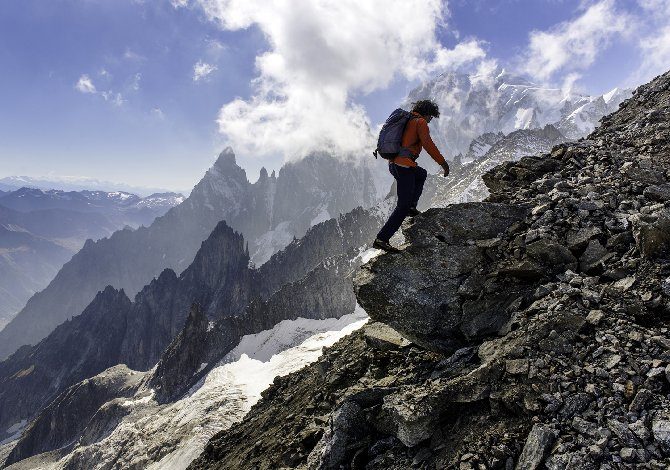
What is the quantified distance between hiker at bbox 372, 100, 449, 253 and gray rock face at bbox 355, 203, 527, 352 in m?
0.51

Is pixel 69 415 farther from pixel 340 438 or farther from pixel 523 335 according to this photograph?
pixel 523 335

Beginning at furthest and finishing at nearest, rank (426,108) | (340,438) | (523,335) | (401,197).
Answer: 1. (401,197)
2. (426,108)
3. (340,438)
4. (523,335)

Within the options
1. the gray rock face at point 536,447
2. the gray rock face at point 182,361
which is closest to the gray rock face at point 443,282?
the gray rock face at point 536,447

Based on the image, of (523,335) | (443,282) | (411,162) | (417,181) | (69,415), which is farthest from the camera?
(69,415)

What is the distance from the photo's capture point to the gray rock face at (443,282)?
30.6 feet

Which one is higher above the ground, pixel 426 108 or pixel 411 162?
pixel 426 108

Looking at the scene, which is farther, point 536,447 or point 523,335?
point 523,335

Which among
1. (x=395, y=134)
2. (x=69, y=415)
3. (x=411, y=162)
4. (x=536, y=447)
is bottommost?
(x=536, y=447)

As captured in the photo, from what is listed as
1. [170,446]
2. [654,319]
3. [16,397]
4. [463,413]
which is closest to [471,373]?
[463,413]

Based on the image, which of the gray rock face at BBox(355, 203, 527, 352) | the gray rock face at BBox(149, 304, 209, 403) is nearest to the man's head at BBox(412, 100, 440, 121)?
the gray rock face at BBox(355, 203, 527, 352)

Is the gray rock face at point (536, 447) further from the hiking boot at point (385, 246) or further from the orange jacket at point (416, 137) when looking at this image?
the orange jacket at point (416, 137)

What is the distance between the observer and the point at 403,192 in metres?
11.2

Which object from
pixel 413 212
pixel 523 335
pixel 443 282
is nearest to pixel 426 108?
pixel 413 212

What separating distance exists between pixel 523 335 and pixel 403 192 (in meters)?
5.06
